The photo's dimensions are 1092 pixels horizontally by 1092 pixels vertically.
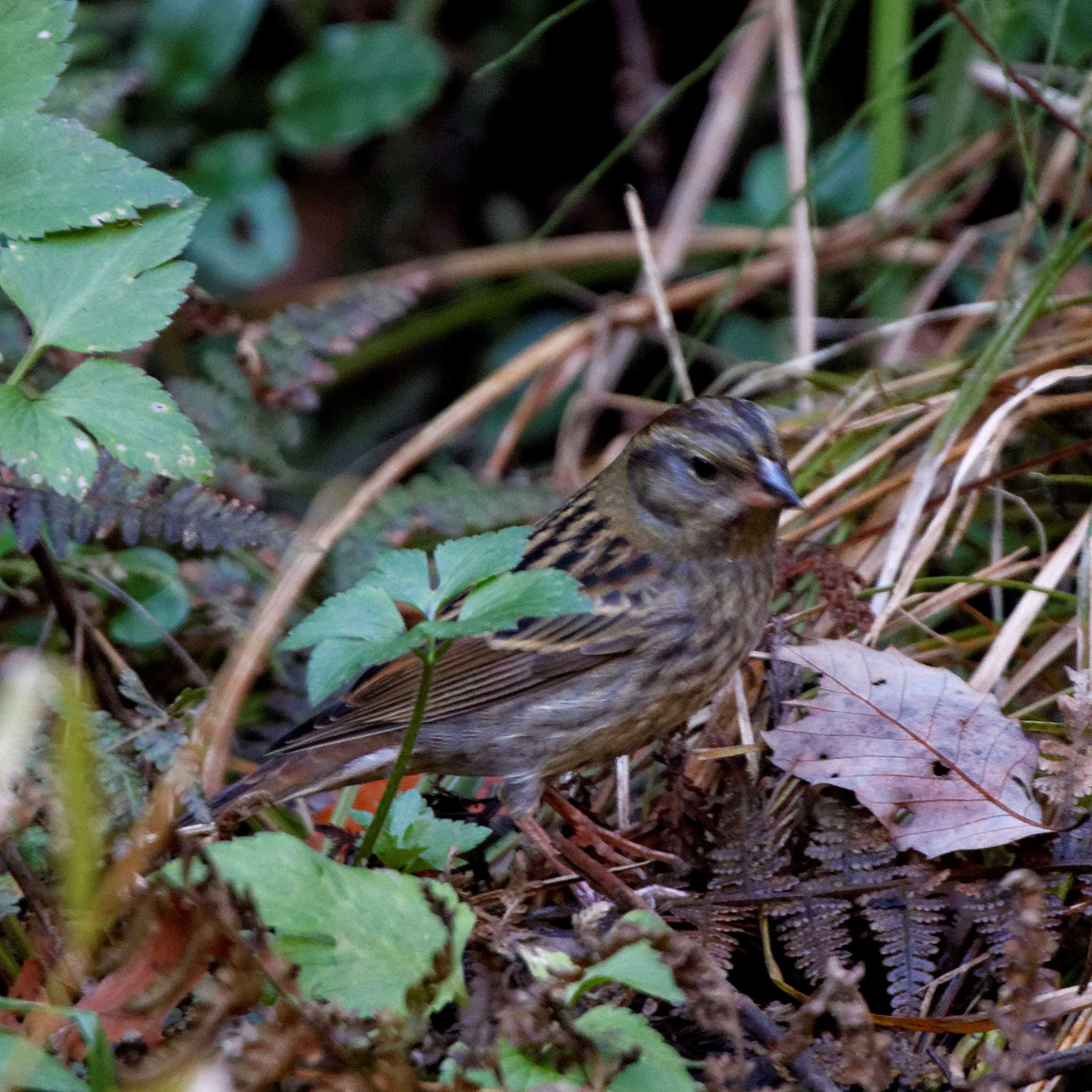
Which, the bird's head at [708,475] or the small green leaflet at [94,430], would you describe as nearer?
the small green leaflet at [94,430]

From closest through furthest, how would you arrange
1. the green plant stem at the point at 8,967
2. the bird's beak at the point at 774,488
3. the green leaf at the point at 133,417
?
the green plant stem at the point at 8,967
the green leaf at the point at 133,417
the bird's beak at the point at 774,488

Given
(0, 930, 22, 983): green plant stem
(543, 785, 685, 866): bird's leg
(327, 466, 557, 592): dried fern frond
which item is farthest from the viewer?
(327, 466, 557, 592): dried fern frond

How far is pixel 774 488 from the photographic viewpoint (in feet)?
9.62

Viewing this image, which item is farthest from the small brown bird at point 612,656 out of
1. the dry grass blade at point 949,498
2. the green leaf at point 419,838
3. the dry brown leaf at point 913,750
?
the green leaf at point 419,838

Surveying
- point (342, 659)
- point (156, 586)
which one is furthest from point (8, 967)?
point (156, 586)

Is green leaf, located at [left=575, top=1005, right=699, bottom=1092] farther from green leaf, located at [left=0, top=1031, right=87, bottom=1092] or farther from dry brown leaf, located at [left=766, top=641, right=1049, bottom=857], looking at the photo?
dry brown leaf, located at [left=766, top=641, right=1049, bottom=857]

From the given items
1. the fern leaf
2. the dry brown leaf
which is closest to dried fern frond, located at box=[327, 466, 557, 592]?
the dry brown leaf

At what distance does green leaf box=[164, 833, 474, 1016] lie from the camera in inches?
72.7

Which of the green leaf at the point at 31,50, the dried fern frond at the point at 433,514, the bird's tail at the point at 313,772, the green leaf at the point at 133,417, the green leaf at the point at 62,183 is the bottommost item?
the dried fern frond at the point at 433,514

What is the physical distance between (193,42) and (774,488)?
3.50 meters

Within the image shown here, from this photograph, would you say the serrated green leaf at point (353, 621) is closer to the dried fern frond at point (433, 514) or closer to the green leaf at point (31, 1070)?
the green leaf at point (31, 1070)

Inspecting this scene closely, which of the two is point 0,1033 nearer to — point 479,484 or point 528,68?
point 479,484

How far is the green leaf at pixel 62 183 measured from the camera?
2506 millimetres

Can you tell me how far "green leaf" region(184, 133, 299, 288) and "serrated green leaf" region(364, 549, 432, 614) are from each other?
343 centimetres
